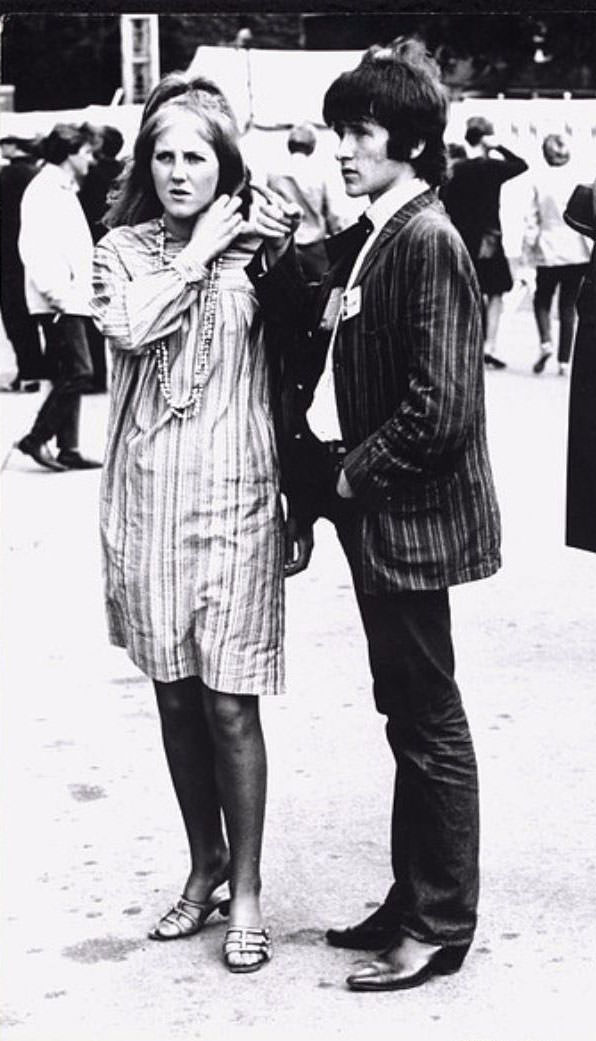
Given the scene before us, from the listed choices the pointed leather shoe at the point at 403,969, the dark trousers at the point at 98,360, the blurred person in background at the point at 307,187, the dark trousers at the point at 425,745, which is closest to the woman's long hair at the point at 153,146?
the dark trousers at the point at 425,745

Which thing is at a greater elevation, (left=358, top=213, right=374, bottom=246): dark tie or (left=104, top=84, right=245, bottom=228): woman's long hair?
(left=104, top=84, right=245, bottom=228): woman's long hair

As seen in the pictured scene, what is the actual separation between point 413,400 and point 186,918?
4.39 ft

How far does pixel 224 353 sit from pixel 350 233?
36cm

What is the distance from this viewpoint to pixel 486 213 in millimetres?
15789

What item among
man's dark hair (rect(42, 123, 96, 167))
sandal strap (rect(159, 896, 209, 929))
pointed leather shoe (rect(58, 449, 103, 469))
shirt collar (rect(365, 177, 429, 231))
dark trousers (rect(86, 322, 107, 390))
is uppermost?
shirt collar (rect(365, 177, 429, 231))

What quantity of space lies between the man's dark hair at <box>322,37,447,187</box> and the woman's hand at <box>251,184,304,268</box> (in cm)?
22

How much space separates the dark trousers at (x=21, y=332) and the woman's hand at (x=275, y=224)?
7922mm

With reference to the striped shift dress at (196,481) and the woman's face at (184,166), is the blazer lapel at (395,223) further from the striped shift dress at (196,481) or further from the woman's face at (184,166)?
the woman's face at (184,166)

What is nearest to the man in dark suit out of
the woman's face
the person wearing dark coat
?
the woman's face

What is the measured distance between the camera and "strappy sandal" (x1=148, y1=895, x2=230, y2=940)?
4418mm

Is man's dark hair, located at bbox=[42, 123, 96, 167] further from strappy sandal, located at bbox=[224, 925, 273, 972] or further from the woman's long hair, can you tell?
strappy sandal, located at bbox=[224, 925, 273, 972]

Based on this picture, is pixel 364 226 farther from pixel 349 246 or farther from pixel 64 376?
pixel 64 376

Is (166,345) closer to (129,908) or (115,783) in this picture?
(129,908)

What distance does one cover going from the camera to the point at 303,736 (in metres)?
6.04
